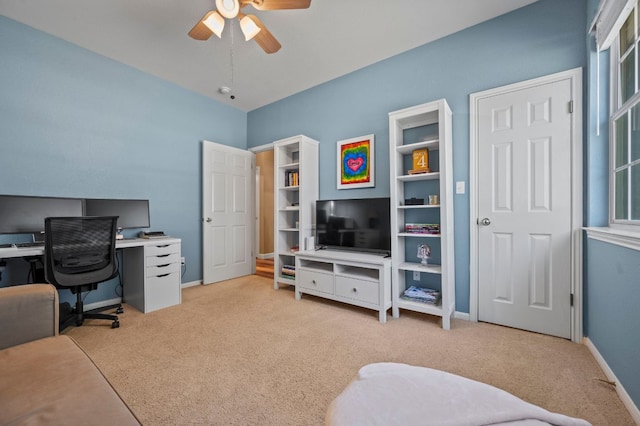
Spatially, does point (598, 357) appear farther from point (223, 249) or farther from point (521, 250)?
point (223, 249)

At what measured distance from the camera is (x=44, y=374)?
3.01ft

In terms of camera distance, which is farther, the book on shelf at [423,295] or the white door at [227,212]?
the white door at [227,212]

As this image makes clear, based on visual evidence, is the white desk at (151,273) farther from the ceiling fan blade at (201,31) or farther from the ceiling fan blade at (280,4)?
the ceiling fan blade at (280,4)

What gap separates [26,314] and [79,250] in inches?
46.9

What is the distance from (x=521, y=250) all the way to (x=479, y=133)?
42.9 inches

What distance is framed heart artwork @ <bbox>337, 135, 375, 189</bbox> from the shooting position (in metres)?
3.04

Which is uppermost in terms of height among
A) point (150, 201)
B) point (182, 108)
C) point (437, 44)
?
point (437, 44)

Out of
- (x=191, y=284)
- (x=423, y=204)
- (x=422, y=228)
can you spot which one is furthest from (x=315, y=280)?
(x=191, y=284)

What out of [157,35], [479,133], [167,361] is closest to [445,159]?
[479,133]

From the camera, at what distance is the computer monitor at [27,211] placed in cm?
227

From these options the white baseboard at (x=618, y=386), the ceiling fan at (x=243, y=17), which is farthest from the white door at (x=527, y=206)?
the ceiling fan at (x=243, y=17)

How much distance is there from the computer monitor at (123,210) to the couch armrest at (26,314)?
183 centimetres

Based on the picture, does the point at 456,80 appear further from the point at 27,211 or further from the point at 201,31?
the point at 27,211

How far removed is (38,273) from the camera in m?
2.29
